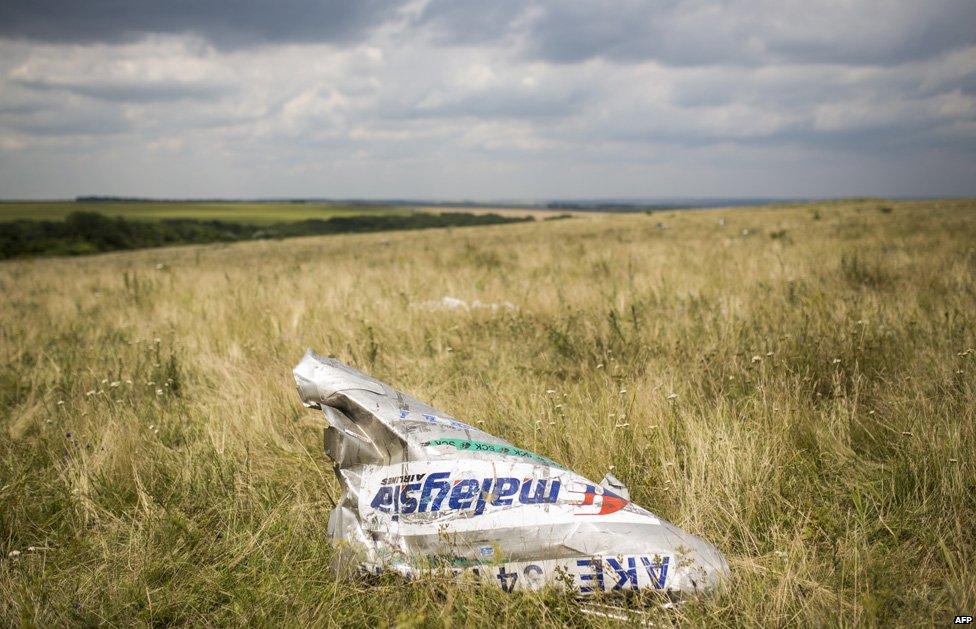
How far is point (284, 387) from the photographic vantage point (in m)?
3.35

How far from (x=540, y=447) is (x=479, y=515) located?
2.87 feet

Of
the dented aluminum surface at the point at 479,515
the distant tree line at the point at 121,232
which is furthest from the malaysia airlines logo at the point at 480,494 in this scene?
the distant tree line at the point at 121,232

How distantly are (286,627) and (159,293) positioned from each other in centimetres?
781

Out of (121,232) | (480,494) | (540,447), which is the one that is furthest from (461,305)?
(121,232)

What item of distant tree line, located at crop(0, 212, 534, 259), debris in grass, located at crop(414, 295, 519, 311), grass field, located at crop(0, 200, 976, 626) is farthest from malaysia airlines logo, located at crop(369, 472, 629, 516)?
distant tree line, located at crop(0, 212, 534, 259)

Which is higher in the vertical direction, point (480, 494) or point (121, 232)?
point (121, 232)

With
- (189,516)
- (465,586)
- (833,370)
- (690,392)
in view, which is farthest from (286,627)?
(833,370)

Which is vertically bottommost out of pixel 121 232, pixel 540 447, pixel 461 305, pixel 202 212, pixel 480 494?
pixel 540 447

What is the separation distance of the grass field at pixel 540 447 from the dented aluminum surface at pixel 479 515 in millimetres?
96

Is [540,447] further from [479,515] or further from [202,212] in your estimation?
[202,212]

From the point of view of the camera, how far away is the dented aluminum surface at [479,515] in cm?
154

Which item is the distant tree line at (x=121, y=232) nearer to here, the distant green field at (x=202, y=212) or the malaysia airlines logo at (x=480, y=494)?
the distant green field at (x=202, y=212)

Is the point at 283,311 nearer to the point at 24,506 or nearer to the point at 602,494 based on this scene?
the point at 24,506

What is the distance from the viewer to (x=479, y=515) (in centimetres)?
166
